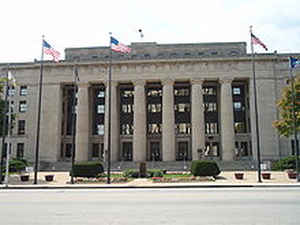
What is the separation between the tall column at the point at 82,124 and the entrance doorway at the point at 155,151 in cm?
1412

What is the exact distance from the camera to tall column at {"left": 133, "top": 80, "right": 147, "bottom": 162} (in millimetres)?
52644

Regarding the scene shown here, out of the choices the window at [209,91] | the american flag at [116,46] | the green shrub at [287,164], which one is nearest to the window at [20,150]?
the american flag at [116,46]

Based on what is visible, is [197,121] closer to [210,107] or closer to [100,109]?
[210,107]

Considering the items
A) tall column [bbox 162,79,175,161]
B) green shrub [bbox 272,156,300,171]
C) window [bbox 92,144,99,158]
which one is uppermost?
tall column [bbox 162,79,175,161]

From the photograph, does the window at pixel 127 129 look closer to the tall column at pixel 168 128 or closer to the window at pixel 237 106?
the tall column at pixel 168 128

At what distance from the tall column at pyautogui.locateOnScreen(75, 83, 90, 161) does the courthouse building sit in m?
0.20

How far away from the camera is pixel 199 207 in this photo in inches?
456

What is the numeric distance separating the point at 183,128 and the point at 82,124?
21.7 metres

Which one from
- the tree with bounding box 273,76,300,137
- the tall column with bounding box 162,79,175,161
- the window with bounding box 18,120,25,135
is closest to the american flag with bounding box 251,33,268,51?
the tree with bounding box 273,76,300,137

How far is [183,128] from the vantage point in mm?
61188

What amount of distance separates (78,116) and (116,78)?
425 inches

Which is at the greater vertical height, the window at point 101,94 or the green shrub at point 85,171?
the window at point 101,94

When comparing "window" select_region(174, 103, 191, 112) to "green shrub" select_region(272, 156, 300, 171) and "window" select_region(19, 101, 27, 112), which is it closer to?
"green shrub" select_region(272, 156, 300, 171)

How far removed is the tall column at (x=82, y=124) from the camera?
54.3 meters
